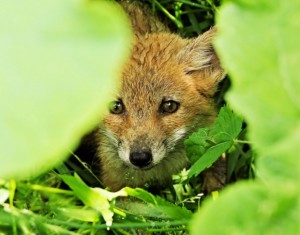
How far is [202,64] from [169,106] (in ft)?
1.38

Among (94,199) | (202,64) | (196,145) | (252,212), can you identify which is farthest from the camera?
(202,64)

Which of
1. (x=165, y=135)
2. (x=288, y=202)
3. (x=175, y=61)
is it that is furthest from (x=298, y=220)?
(x=175, y=61)

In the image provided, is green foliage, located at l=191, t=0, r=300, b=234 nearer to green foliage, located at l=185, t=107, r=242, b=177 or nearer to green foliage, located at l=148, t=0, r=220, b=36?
green foliage, located at l=185, t=107, r=242, b=177

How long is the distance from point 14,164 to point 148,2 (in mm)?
3664

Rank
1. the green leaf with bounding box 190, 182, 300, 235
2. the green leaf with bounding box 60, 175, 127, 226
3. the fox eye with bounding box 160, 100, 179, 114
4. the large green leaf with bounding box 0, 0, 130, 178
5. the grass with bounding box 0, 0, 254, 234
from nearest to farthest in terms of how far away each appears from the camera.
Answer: the large green leaf with bounding box 0, 0, 130, 178, the green leaf with bounding box 190, 182, 300, 235, the grass with bounding box 0, 0, 254, 234, the green leaf with bounding box 60, 175, 127, 226, the fox eye with bounding box 160, 100, 179, 114

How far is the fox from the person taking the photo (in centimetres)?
365

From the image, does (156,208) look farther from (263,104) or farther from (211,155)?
(263,104)

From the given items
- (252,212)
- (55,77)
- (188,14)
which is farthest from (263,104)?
(188,14)

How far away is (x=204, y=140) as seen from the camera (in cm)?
309

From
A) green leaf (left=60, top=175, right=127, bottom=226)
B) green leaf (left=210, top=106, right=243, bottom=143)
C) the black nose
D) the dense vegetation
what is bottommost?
the black nose

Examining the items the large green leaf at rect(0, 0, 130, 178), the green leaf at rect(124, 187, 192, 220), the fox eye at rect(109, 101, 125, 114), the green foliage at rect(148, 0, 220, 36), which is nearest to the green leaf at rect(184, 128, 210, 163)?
the green leaf at rect(124, 187, 192, 220)

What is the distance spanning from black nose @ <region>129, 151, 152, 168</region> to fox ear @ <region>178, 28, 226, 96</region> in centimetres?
64

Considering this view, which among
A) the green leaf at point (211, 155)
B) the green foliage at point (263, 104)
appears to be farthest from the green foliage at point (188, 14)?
the green foliage at point (263, 104)

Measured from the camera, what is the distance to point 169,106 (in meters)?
3.82
